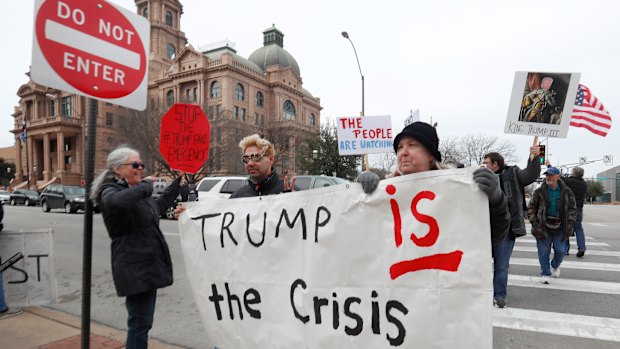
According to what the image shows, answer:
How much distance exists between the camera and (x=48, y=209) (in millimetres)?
22734

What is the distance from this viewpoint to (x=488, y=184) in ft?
6.01

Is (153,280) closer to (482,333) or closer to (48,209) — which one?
(482,333)

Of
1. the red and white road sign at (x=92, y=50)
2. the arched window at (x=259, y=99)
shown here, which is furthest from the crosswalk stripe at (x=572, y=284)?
the arched window at (x=259, y=99)

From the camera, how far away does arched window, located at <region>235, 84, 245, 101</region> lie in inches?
2270

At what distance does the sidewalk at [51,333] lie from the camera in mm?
3518

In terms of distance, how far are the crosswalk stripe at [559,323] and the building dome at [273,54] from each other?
2762 inches

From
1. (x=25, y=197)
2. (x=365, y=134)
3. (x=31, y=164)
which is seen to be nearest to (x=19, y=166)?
(x=31, y=164)

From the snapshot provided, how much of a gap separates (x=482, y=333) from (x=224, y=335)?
1.64m

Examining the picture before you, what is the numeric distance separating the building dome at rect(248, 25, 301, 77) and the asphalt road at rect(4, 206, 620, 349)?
67.8 m

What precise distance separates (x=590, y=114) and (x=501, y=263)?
705cm

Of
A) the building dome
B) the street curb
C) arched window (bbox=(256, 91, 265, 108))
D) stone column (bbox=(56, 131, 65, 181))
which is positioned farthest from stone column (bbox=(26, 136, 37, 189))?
the street curb

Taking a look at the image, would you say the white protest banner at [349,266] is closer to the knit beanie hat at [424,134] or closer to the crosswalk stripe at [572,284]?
the knit beanie hat at [424,134]

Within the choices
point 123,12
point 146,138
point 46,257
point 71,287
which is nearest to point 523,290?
point 123,12

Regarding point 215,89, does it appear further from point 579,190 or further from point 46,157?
point 579,190
